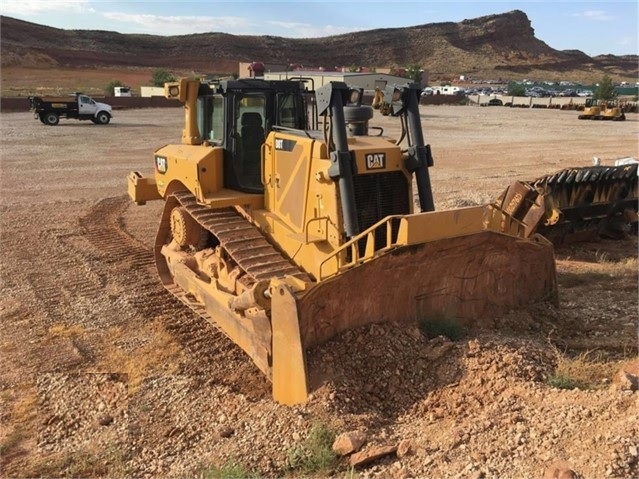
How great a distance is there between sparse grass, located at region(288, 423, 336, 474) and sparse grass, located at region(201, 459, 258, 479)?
30 centimetres

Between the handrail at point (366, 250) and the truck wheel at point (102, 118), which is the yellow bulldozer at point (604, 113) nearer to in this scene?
the truck wheel at point (102, 118)

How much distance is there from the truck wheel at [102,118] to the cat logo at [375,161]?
28.6m

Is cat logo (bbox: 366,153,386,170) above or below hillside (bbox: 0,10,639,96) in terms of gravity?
below

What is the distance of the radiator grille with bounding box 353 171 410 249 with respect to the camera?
18.8ft

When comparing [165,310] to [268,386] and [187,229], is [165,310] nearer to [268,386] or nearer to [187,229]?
[187,229]

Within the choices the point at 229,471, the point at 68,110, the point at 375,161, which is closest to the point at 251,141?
the point at 375,161

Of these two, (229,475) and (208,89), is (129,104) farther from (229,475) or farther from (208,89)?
(229,475)

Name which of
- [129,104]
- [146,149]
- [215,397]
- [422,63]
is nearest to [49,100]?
[146,149]

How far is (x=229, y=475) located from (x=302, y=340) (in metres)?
1.23

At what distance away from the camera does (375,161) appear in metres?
5.73

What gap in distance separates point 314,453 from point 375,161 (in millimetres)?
2796

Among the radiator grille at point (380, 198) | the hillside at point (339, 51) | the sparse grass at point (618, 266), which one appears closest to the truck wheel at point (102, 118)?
the sparse grass at point (618, 266)

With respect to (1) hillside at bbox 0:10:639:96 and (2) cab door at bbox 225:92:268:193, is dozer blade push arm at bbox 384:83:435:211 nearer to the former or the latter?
(2) cab door at bbox 225:92:268:193

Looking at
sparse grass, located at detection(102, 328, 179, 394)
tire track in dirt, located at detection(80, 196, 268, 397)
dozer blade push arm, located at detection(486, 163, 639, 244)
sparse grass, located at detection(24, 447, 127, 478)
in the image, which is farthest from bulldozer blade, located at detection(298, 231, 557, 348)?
dozer blade push arm, located at detection(486, 163, 639, 244)
